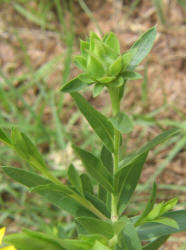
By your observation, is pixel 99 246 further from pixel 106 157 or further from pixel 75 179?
pixel 106 157

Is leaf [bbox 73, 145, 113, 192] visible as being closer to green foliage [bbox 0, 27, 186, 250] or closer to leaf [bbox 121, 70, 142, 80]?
green foliage [bbox 0, 27, 186, 250]

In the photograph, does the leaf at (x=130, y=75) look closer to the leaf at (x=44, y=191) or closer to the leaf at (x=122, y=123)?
the leaf at (x=122, y=123)

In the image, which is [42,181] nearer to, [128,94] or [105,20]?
[128,94]

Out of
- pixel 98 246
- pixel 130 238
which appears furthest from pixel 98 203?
pixel 98 246

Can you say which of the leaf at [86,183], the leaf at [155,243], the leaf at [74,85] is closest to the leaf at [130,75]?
the leaf at [74,85]

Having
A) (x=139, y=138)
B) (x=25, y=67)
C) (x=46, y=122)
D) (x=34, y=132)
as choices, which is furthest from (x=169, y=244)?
(x=25, y=67)

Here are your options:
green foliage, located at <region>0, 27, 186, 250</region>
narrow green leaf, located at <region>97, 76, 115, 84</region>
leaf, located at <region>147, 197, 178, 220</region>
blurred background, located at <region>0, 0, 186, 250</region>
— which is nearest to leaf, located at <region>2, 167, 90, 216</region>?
green foliage, located at <region>0, 27, 186, 250</region>
